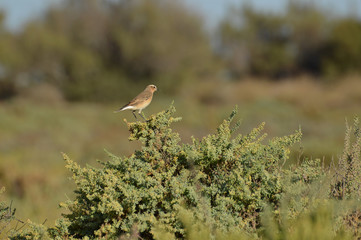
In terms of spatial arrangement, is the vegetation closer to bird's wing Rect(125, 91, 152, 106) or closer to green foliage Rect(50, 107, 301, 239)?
green foliage Rect(50, 107, 301, 239)

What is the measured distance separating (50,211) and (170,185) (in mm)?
6641

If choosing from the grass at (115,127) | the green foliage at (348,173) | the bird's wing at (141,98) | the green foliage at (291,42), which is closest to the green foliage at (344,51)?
the green foliage at (291,42)

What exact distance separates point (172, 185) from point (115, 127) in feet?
71.0

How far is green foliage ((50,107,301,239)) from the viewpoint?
13.9 ft

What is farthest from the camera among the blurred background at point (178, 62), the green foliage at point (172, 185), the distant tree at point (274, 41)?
the distant tree at point (274, 41)

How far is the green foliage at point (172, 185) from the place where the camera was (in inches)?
167

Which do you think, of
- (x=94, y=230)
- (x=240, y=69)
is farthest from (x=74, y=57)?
(x=94, y=230)

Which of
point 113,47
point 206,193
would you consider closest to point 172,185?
point 206,193

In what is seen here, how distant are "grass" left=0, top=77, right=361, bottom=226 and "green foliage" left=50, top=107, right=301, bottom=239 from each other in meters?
1.72

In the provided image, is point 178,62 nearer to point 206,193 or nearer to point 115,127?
point 115,127

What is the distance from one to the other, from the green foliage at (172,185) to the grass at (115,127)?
1.72 meters

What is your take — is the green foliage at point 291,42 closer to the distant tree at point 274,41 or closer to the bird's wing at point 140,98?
the distant tree at point 274,41

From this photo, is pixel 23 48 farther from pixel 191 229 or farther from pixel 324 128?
pixel 191 229

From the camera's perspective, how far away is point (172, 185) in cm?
428
